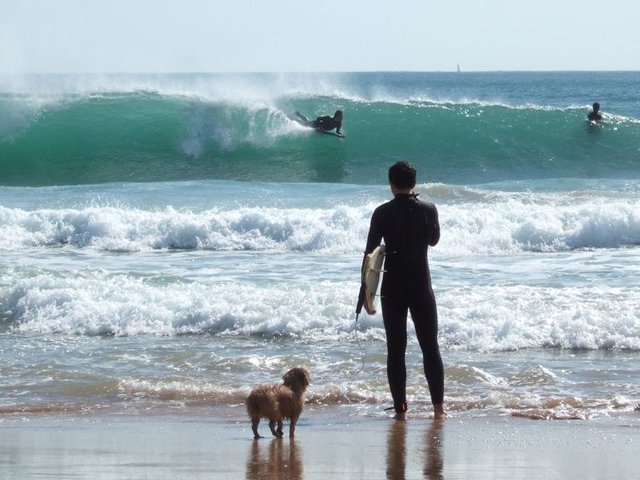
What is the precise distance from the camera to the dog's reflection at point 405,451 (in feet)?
15.2

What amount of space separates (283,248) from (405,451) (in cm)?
966

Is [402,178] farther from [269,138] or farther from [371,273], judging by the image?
[269,138]

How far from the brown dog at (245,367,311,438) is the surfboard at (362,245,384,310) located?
554mm

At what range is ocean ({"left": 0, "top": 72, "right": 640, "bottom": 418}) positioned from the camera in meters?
7.51

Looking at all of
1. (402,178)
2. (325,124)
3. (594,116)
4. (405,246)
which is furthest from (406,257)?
(594,116)

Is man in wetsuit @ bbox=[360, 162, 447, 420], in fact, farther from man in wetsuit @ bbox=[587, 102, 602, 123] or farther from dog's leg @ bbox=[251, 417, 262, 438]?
man in wetsuit @ bbox=[587, 102, 602, 123]

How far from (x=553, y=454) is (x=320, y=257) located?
841cm

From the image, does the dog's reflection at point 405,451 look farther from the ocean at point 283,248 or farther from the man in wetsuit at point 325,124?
the man in wetsuit at point 325,124

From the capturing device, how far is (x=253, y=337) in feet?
30.0

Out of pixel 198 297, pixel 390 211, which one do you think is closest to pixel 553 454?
pixel 390 211

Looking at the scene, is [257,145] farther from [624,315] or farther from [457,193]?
[624,315]

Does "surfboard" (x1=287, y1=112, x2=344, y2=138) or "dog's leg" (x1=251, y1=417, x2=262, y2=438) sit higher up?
"surfboard" (x1=287, y1=112, x2=344, y2=138)

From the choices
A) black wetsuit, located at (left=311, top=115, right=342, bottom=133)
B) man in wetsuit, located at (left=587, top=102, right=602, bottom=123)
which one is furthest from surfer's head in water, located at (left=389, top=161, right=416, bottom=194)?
man in wetsuit, located at (left=587, top=102, right=602, bottom=123)

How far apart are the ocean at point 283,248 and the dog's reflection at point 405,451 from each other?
0.69 m
